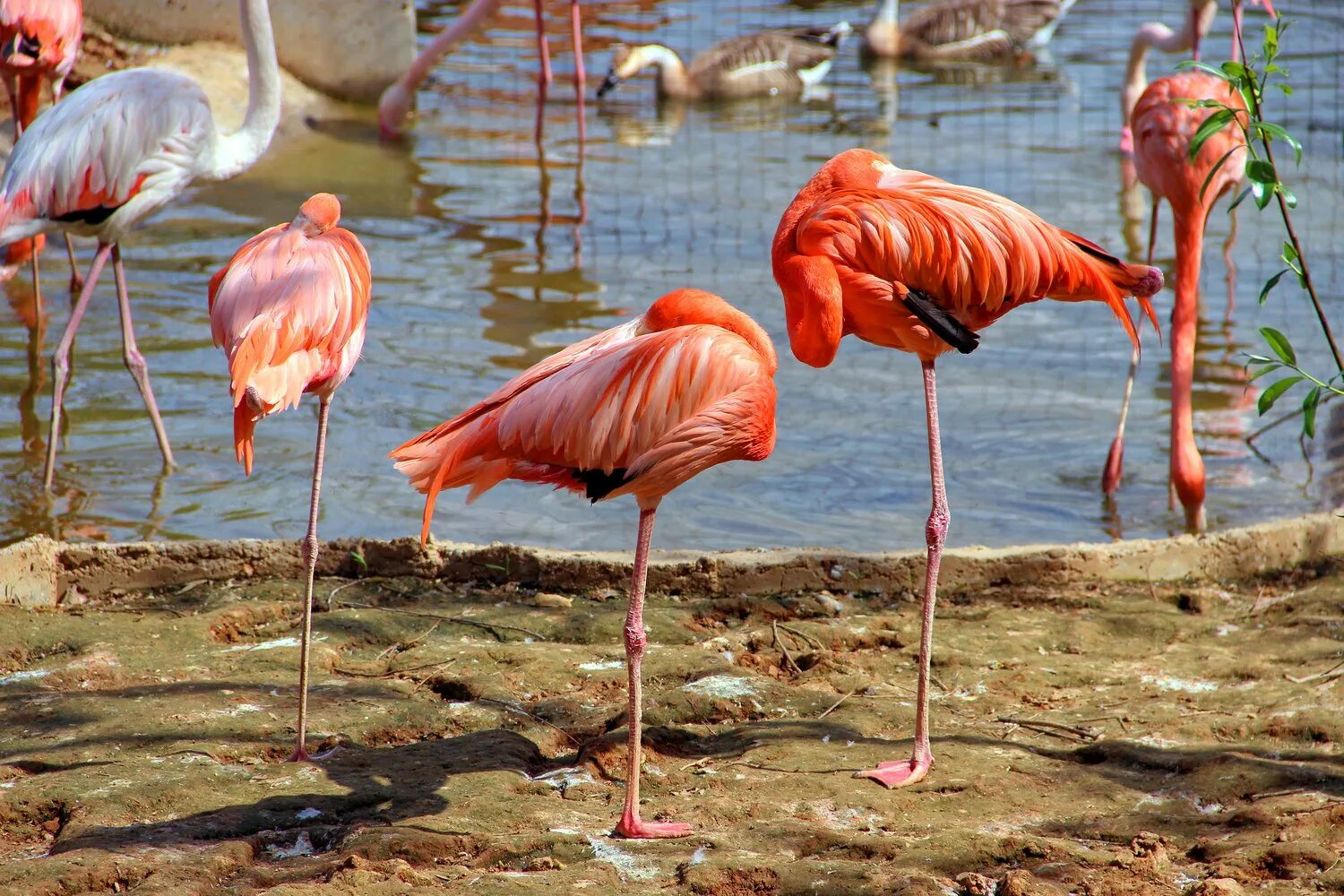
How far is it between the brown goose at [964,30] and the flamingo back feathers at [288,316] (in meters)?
13.4

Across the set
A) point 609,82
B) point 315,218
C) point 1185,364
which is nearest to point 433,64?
point 609,82

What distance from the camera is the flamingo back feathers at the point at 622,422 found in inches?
121

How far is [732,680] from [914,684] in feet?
1.75

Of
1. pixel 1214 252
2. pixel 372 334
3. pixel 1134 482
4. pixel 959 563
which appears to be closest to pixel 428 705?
pixel 959 563

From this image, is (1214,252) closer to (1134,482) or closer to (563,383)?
(1134,482)

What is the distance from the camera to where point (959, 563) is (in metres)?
4.61

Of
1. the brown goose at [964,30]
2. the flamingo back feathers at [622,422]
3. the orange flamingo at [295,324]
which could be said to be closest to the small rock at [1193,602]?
the flamingo back feathers at [622,422]

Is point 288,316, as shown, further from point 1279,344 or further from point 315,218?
point 1279,344

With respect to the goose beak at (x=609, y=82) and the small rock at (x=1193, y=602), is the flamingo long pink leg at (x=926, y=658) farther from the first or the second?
the goose beak at (x=609, y=82)

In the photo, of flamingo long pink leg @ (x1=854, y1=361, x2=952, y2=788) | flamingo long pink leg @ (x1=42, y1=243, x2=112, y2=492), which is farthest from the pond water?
flamingo long pink leg @ (x1=854, y1=361, x2=952, y2=788)

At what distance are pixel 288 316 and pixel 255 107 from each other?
10.5 feet

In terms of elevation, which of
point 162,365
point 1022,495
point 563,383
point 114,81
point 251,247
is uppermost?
point 114,81

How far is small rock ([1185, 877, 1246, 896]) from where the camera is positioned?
2707mm

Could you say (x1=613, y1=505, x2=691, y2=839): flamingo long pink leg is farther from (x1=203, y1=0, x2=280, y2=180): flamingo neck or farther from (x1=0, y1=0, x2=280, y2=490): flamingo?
(x1=203, y1=0, x2=280, y2=180): flamingo neck
